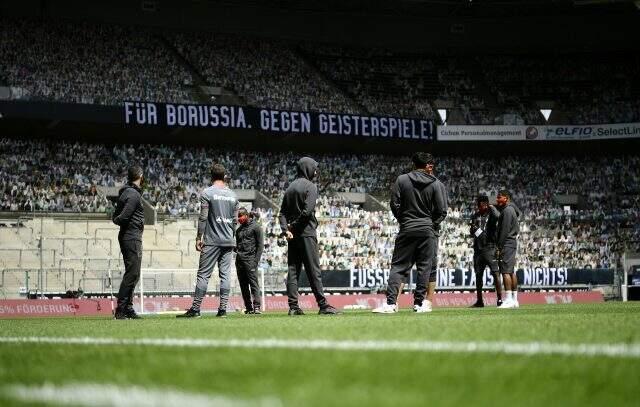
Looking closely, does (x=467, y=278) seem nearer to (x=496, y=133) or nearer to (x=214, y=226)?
(x=496, y=133)

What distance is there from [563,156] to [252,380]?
5046 centimetres

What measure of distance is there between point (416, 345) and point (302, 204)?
25.3ft

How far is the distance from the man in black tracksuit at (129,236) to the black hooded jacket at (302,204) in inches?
72.0

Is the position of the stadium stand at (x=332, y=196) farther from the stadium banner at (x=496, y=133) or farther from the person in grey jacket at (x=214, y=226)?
the person in grey jacket at (x=214, y=226)

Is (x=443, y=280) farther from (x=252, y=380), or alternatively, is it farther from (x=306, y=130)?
(x=252, y=380)

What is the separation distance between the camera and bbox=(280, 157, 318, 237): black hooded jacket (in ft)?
42.5

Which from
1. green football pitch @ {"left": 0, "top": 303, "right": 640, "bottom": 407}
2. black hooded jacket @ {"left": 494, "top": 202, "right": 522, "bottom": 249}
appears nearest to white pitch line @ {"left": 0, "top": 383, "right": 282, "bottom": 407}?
green football pitch @ {"left": 0, "top": 303, "right": 640, "bottom": 407}

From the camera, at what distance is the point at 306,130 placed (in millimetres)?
45594

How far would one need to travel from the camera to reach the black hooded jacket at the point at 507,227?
17156 millimetres

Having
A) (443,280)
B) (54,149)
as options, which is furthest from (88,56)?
(443,280)

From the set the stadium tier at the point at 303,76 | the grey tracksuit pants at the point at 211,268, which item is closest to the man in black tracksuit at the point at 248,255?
the grey tracksuit pants at the point at 211,268

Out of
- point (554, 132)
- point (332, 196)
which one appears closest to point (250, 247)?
point (332, 196)

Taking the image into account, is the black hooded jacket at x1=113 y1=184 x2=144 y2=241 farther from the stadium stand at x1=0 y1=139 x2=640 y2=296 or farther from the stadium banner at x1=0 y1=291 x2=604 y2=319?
the stadium stand at x1=0 y1=139 x2=640 y2=296

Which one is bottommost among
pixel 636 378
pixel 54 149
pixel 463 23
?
pixel 636 378
